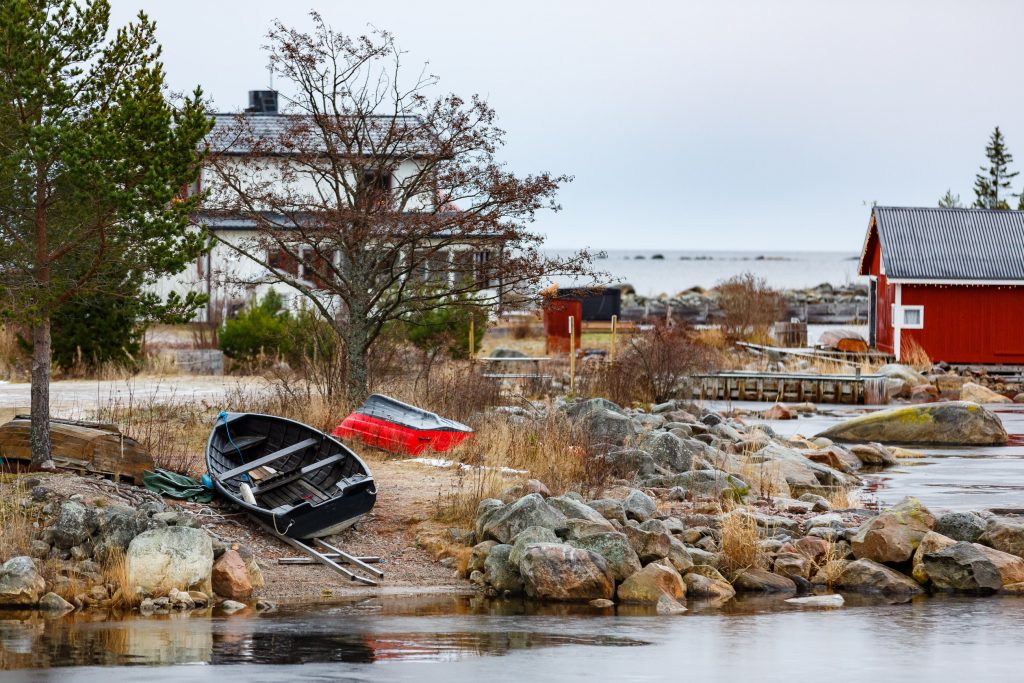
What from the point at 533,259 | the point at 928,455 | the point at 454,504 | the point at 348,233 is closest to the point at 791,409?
the point at 928,455

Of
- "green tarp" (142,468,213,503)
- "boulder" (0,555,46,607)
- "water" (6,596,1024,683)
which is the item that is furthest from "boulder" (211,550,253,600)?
"green tarp" (142,468,213,503)

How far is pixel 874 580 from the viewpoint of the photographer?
14750mm

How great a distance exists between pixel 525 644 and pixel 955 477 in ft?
40.4

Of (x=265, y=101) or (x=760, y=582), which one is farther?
(x=265, y=101)

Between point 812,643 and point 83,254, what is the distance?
873cm

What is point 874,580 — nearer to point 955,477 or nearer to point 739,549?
point 739,549

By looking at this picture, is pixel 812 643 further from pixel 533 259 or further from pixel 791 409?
pixel 791 409

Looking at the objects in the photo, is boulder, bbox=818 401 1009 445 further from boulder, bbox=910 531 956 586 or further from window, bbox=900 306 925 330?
boulder, bbox=910 531 956 586

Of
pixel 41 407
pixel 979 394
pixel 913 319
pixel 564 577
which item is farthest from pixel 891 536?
pixel 913 319

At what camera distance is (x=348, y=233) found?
2080 centimetres

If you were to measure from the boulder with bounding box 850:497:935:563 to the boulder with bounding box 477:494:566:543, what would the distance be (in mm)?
3371

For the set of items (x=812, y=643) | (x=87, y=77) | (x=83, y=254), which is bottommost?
(x=812, y=643)

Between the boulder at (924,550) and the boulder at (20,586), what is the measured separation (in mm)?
9065

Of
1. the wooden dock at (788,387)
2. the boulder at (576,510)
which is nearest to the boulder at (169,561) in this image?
the boulder at (576,510)
